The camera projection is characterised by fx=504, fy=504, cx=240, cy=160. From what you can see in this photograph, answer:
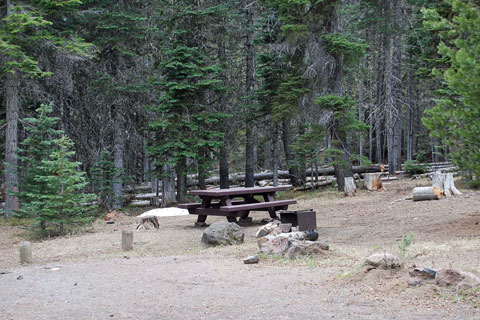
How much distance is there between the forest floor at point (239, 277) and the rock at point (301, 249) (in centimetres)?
23

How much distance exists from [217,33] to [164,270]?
1518cm

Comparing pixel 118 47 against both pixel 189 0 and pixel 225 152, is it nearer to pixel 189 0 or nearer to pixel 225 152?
pixel 189 0

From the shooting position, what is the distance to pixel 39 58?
58.7 ft

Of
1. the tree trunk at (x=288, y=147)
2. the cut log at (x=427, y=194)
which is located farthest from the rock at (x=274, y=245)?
the tree trunk at (x=288, y=147)

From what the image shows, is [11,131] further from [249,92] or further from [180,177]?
[249,92]

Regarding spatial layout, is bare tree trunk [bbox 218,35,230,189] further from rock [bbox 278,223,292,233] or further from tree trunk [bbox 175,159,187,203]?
rock [bbox 278,223,292,233]

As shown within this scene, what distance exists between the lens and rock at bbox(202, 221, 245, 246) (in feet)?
33.4

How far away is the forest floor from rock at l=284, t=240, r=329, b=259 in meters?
0.23

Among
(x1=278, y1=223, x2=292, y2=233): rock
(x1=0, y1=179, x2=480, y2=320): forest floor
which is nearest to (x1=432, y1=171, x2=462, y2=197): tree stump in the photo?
(x1=0, y1=179, x2=480, y2=320): forest floor

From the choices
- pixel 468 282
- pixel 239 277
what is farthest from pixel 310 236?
pixel 468 282

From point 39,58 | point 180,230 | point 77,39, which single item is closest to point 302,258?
point 180,230

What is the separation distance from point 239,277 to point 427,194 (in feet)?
30.6

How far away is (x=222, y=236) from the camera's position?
33.5 ft

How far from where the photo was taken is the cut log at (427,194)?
14.5m
